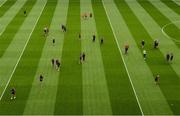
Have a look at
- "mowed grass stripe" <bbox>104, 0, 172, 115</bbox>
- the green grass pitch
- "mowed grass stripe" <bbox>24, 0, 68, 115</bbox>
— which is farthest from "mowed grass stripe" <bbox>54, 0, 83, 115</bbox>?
"mowed grass stripe" <bbox>104, 0, 172, 115</bbox>

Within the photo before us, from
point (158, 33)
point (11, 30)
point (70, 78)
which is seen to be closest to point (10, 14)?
point (11, 30)

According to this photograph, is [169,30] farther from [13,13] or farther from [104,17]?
[13,13]

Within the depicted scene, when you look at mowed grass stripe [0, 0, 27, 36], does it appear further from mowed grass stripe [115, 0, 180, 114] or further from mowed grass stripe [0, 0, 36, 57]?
mowed grass stripe [115, 0, 180, 114]

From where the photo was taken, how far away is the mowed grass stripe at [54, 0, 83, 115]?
37.1m

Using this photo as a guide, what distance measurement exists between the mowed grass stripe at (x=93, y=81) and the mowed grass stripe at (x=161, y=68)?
20.4 feet

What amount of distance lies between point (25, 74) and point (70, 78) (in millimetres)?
5480

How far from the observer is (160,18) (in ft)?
221

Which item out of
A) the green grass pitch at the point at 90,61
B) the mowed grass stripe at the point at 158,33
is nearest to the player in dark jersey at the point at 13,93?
the green grass pitch at the point at 90,61

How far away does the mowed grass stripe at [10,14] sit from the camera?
6319cm

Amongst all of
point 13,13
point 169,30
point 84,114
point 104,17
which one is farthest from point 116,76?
point 13,13

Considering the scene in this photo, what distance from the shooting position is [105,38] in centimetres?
5659

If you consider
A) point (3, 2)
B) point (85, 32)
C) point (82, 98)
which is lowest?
point (3, 2)

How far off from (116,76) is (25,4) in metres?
41.3

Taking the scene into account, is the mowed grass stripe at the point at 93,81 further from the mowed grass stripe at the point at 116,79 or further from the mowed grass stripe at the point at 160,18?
the mowed grass stripe at the point at 160,18
